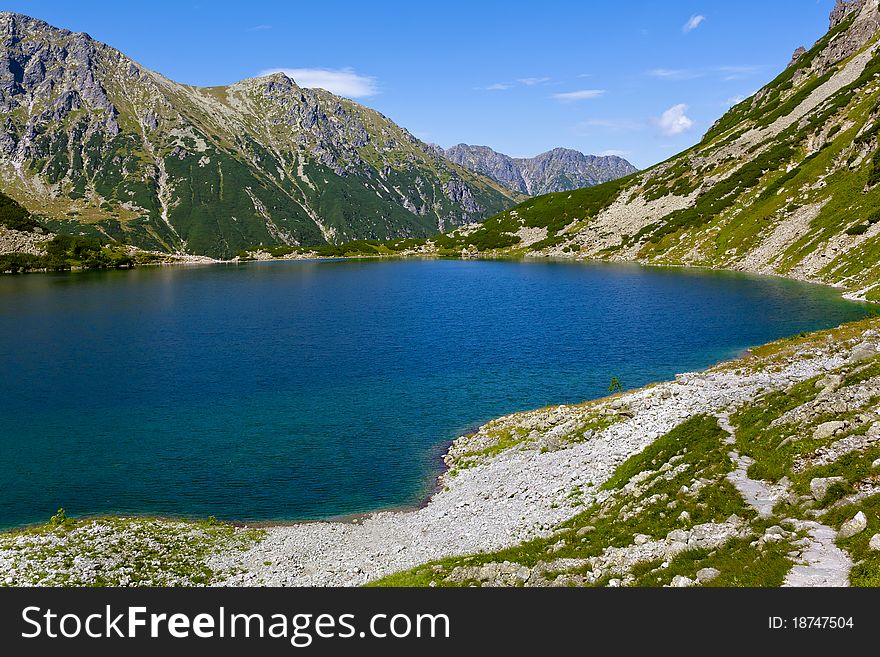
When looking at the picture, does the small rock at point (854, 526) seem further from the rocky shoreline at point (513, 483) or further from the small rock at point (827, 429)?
the rocky shoreline at point (513, 483)

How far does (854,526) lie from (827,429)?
9.23 meters

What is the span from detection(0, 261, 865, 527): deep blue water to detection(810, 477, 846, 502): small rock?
1072 inches

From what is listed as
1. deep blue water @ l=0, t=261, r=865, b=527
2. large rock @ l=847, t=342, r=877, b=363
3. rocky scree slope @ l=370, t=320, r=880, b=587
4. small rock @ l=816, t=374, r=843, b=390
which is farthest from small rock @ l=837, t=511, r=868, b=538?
deep blue water @ l=0, t=261, r=865, b=527

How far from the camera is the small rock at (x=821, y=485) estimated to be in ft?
66.5

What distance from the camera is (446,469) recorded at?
46.5 metres

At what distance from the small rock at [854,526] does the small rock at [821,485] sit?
2.79 meters

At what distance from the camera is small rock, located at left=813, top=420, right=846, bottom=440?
24.5m

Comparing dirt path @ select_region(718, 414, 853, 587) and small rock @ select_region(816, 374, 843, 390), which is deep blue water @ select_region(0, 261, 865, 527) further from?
small rock @ select_region(816, 374, 843, 390)

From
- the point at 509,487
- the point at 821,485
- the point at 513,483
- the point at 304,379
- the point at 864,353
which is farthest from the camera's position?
the point at 304,379

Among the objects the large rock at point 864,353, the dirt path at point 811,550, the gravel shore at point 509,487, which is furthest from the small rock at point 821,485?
the large rock at point 864,353

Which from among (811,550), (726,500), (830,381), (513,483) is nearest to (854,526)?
(811,550)

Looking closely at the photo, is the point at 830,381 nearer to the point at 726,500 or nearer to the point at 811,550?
the point at 726,500

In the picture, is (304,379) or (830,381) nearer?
(830,381)

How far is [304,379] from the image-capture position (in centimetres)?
7306
